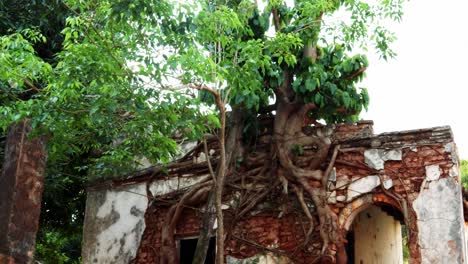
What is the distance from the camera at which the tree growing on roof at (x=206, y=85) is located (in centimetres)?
638

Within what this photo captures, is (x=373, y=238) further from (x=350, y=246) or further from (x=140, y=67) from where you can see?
(x=140, y=67)

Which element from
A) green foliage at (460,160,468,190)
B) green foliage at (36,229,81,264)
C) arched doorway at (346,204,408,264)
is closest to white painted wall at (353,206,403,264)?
arched doorway at (346,204,408,264)

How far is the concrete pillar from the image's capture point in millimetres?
6496

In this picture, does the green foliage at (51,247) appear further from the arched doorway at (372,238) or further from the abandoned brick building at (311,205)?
the arched doorway at (372,238)

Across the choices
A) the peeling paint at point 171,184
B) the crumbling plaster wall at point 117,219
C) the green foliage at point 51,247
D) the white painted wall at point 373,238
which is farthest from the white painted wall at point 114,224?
the white painted wall at point 373,238

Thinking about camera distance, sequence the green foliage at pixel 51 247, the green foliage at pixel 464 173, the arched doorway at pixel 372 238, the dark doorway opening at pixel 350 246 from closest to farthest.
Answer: the arched doorway at pixel 372 238 < the dark doorway opening at pixel 350 246 < the green foliage at pixel 51 247 < the green foliage at pixel 464 173

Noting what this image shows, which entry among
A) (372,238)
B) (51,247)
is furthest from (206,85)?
(51,247)

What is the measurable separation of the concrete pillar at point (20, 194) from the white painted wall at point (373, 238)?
579cm

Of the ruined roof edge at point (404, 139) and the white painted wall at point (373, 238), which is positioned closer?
the ruined roof edge at point (404, 139)

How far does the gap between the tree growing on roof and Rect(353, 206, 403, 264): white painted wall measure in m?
2.58

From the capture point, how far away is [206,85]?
260 inches

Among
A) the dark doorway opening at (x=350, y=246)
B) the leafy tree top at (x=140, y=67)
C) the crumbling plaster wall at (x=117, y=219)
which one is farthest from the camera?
the dark doorway opening at (x=350, y=246)

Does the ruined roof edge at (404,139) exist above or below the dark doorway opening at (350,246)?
above

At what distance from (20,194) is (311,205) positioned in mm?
3629
